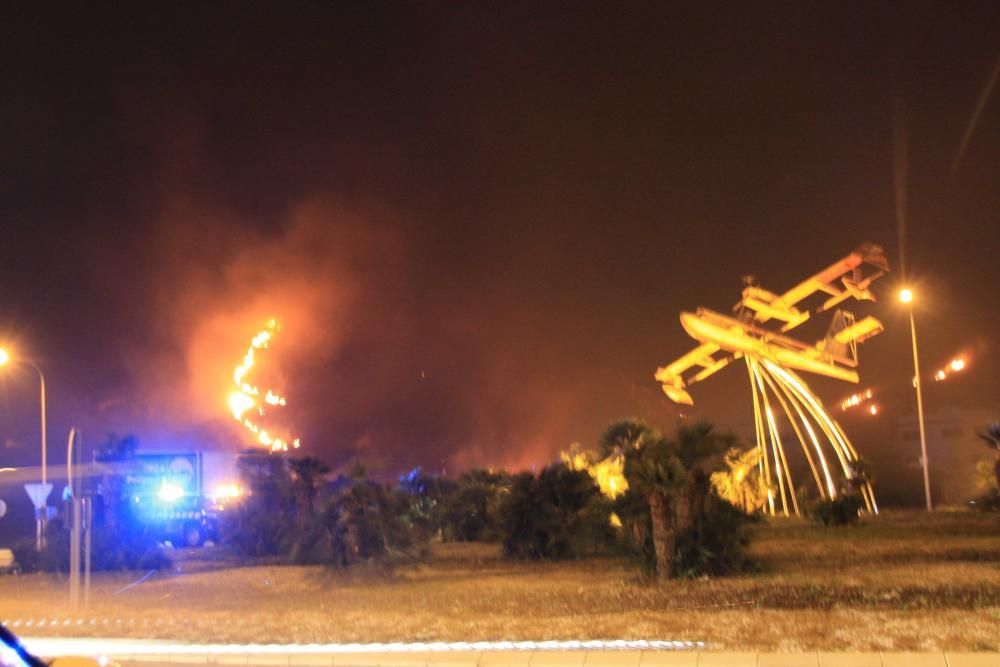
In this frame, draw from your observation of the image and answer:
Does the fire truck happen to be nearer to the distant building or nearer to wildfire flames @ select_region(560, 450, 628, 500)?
wildfire flames @ select_region(560, 450, 628, 500)

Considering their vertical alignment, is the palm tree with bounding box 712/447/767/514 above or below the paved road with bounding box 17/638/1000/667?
above

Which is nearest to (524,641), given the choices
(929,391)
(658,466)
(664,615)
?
(664,615)

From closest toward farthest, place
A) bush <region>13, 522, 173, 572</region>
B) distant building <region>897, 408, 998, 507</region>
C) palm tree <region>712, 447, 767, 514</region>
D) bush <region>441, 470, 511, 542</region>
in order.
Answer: bush <region>13, 522, 173, 572</region> → bush <region>441, 470, 511, 542</region> → palm tree <region>712, 447, 767, 514</region> → distant building <region>897, 408, 998, 507</region>

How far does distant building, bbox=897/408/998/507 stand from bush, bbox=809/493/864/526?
21300 mm

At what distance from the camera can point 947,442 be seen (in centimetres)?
5422

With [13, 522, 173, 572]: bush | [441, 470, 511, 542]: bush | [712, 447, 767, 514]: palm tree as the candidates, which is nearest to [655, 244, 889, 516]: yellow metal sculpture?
[712, 447, 767, 514]: palm tree

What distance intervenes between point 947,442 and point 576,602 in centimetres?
4543

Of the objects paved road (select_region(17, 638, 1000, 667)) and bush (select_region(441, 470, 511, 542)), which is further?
bush (select_region(441, 470, 511, 542))

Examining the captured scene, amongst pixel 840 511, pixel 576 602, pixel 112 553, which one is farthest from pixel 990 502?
pixel 112 553

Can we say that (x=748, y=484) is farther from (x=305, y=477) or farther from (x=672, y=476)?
(x=672, y=476)

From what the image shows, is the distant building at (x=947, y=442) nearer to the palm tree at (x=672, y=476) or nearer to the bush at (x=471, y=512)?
the bush at (x=471, y=512)

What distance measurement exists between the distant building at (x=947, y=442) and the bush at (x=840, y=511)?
2130cm

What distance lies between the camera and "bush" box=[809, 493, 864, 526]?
91.2 ft

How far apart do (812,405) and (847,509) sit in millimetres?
8368
